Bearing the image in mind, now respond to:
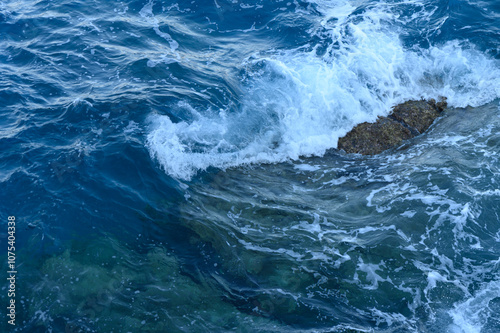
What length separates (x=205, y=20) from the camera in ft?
45.0

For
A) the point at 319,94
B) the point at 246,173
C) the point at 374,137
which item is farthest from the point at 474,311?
the point at 319,94

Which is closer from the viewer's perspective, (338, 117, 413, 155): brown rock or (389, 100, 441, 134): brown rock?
(338, 117, 413, 155): brown rock

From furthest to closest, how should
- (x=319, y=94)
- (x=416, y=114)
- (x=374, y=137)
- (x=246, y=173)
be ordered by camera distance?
(x=319, y=94), (x=416, y=114), (x=374, y=137), (x=246, y=173)

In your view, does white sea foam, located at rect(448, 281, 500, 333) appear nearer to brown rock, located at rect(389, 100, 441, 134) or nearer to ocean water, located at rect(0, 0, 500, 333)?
ocean water, located at rect(0, 0, 500, 333)

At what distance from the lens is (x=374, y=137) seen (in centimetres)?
961

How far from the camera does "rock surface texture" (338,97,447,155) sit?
9.48 metres

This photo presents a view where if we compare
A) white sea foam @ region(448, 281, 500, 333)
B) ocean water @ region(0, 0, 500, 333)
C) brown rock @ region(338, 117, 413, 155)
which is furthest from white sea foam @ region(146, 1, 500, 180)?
white sea foam @ region(448, 281, 500, 333)

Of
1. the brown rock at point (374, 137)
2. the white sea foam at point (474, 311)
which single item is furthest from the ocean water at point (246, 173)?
the brown rock at point (374, 137)

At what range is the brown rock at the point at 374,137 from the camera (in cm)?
943

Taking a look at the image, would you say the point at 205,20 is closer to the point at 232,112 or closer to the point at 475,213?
the point at 232,112

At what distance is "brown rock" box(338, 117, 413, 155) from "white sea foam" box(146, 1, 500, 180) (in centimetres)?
27

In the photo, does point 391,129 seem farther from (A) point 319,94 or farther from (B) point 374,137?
(A) point 319,94

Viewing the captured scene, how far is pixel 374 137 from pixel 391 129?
517 mm

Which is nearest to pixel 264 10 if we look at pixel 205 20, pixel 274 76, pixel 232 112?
pixel 205 20
